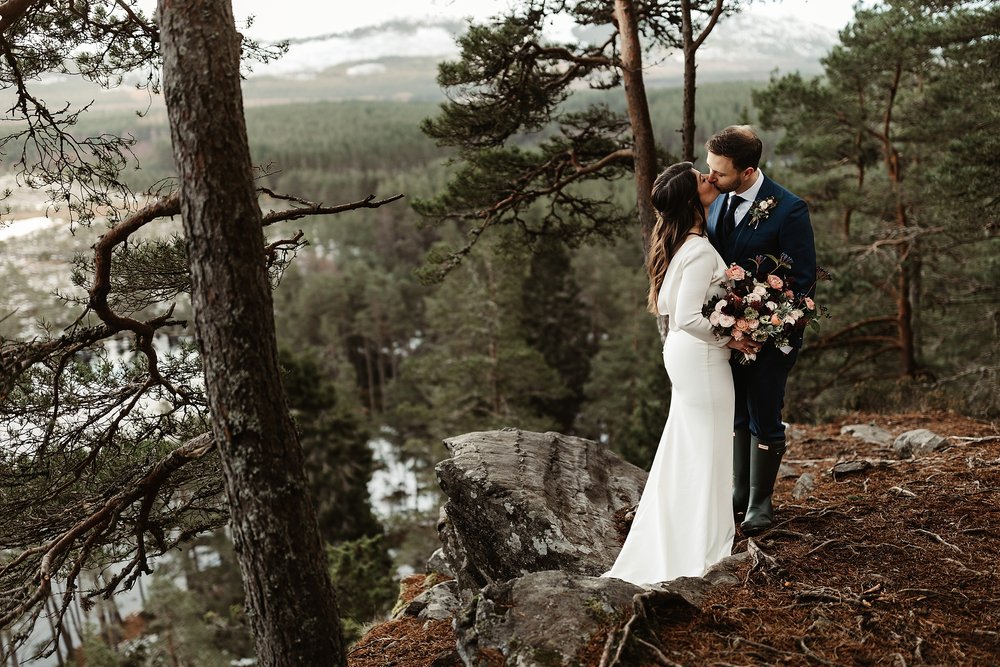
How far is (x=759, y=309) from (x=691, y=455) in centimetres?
96

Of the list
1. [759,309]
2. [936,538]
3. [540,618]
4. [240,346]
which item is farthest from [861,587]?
[240,346]

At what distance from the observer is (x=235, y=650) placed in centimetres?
2484

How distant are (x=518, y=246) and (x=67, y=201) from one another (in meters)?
5.11

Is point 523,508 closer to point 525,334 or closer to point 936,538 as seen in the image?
point 936,538

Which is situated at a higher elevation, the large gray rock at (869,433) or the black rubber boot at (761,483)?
the black rubber boot at (761,483)

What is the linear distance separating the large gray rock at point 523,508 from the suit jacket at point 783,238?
78.8 inches

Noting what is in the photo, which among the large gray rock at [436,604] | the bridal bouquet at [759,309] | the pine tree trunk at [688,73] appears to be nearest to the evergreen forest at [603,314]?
the pine tree trunk at [688,73]

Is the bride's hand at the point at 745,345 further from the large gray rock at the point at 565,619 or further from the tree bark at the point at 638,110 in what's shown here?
the tree bark at the point at 638,110

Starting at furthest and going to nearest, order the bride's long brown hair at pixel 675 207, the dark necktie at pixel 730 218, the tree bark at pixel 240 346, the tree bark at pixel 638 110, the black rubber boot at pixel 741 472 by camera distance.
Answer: the tree bark at pixel 638 110 → the black rubber boot at pixel 741 472 → the dark necktie at pixel 730 218 → the bride's long brown hair at pixel 675 207 → the tree bark at pixel 240 346

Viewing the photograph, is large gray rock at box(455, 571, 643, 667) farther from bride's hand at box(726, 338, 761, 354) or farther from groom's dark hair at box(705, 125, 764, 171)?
groom's dark hair at box(705, 125, 764, 171)

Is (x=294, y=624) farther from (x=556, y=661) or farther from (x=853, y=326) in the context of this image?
(x=853, y=326)

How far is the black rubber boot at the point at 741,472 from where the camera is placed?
15.6 feet

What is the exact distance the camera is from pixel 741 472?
15.7 ft

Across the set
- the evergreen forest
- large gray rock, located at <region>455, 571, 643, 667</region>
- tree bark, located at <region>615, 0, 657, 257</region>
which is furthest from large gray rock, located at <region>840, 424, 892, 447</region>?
large gray rock, located at <region>455, 571, 643, 667</region>
